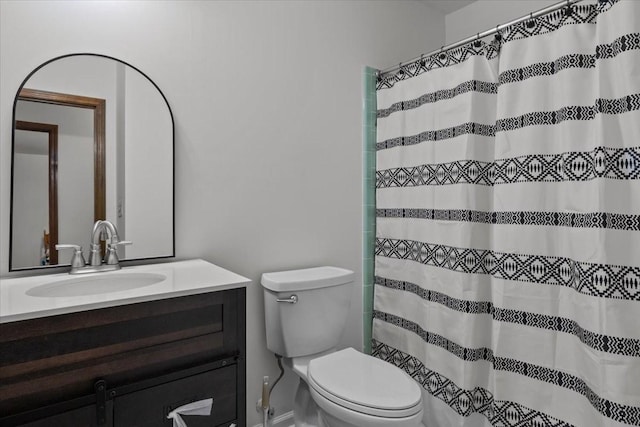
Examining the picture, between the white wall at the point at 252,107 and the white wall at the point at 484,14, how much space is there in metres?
0.51

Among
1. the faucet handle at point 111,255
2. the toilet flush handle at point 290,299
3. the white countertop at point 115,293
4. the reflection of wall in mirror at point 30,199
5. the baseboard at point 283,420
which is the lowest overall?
the baseboard at point 283,420

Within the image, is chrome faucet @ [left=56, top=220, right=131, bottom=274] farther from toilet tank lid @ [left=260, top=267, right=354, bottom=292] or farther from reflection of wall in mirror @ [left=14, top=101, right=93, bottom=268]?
toilet tank lid @ [left=260, top=267, right=354, bottom=292]

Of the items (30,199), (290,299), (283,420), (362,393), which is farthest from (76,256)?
(283,420)

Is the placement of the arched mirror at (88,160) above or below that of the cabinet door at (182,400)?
above

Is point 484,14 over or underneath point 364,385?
over

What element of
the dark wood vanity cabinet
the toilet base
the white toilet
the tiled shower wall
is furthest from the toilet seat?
the tiled shower wall

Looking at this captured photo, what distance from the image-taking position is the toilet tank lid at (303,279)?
1.65 meters

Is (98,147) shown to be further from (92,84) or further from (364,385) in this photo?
(364,385)

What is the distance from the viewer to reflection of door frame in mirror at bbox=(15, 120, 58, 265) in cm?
132

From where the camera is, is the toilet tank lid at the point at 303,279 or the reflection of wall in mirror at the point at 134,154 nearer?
the reflection of wall in mirror at the point at 134,154

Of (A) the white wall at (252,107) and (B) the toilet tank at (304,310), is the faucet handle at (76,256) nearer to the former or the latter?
(A) the white wall at (252,107)

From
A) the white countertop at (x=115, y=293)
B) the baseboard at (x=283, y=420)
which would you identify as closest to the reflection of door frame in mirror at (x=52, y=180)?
the white countertop at (x=115, y=293)

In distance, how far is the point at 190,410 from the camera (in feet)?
3.60

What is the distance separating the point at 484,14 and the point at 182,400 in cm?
269
